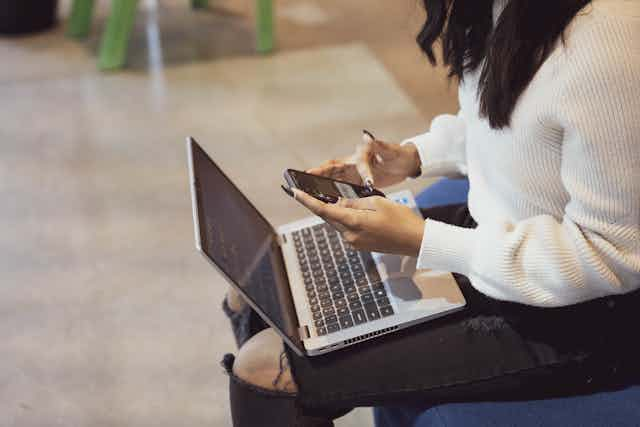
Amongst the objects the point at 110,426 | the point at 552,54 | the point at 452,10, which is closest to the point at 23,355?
the point at 110,426

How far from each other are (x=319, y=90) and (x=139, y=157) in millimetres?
624

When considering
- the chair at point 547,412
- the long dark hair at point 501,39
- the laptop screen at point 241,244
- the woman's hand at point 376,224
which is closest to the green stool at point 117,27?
the laptop screen at point 241,244

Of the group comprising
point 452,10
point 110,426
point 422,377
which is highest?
point 452,10

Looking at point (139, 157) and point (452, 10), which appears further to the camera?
point (139, 157)

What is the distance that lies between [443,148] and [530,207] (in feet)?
0.96

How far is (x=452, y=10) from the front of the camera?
989 mm

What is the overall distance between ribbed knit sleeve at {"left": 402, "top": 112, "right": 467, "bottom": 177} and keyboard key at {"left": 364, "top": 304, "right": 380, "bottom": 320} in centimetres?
28

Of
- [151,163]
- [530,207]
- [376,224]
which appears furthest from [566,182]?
[151,163]

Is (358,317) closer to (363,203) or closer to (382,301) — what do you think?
(382,301)

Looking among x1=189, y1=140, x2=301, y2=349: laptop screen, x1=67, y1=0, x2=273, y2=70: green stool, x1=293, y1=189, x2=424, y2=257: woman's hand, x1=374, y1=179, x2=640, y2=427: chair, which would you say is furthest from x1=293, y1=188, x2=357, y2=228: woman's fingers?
x1=67, y1=0, x2=273, y2=70: green stool

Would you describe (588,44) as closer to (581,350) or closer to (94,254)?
(581,350)

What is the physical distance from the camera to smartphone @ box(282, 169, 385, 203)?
100cm

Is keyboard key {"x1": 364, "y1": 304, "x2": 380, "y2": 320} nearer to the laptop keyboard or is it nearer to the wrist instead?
the laptop keyboard

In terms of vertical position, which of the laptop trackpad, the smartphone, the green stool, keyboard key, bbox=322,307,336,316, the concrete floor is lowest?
the concrete floor
